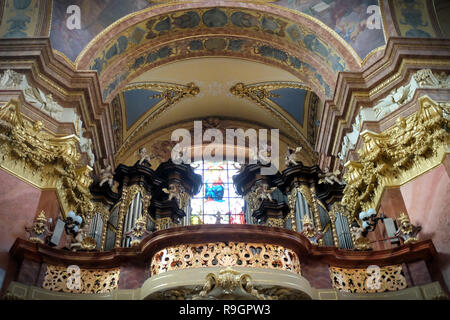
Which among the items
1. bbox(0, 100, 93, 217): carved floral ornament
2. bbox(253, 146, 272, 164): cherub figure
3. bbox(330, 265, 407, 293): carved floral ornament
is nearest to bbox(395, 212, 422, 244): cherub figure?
bbox(330, 265, 407, 293): carved floral ornament

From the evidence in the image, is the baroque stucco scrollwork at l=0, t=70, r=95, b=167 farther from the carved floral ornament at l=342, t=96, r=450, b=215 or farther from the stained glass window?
the carved floral ornament at l=342, t=96, r=450, b=215

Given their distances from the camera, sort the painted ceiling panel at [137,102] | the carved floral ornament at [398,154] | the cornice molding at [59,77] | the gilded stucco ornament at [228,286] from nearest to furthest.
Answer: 1. the gilded stucco ornament at [228,286]
2. the carved floral ornament at [398,154]
3. the cornice molding at [59,77]
4. the painted ceiling panel at [137,102]

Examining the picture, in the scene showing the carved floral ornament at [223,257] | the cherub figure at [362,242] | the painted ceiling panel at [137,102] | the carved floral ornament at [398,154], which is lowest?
the carved floral ornament at [223,257]

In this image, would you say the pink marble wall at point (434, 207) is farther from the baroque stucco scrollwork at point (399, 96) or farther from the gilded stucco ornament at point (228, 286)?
the gilded stucco ornament at point (228, 286)

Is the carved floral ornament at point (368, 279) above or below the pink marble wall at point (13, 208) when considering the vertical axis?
below

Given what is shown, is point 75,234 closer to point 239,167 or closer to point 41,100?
point 41,100

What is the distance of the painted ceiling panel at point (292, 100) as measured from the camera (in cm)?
1417

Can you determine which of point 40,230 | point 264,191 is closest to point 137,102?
point 264,191

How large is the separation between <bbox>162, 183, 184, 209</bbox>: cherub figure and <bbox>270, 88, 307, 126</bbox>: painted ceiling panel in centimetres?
377

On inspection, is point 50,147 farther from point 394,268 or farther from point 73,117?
point 394,268

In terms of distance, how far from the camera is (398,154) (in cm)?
849

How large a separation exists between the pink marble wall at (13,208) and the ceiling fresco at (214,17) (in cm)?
352

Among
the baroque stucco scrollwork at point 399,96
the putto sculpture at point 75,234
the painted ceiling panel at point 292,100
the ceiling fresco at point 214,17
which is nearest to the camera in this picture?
the putto sculpture at point 75,234

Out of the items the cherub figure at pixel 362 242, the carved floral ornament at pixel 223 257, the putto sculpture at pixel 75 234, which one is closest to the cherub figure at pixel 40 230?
the putto sculpture at pixel 75 234
